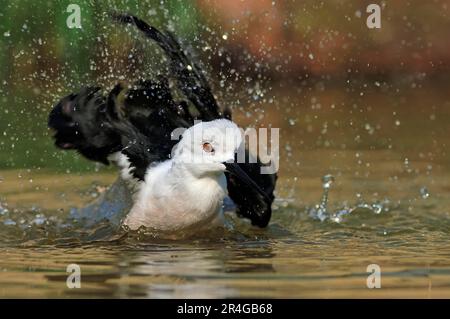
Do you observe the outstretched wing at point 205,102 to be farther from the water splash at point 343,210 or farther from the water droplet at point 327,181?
the water droplet at point 327,181

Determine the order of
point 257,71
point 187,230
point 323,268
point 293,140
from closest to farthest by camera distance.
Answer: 1. point 323,268
2. point 187,230
3. point 293,140
4. point 257,71

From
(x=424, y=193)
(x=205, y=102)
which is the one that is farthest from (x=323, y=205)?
(x=205, y=102)

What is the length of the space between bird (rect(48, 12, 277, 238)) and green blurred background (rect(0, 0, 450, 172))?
1094 mm

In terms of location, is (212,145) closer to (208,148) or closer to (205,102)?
(208,148)

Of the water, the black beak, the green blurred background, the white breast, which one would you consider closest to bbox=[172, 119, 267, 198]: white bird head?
the black beak

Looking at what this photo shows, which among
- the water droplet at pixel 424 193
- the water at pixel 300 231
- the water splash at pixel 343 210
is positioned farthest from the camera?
the water droplet at pixel 424 193

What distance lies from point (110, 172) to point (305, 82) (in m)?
4.31

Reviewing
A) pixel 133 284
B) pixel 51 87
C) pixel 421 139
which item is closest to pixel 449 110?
pixel 421 139

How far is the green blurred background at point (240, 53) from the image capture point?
1148 cm

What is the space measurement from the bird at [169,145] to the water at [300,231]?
0.19 metres

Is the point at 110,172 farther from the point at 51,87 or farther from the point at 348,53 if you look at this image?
the point at 348,53

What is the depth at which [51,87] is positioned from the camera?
1226cm

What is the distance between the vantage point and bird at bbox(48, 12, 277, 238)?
767 centimetres

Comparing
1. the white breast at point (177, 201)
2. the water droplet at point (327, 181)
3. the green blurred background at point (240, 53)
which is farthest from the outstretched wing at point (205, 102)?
the water droplet at point (327, 181)
